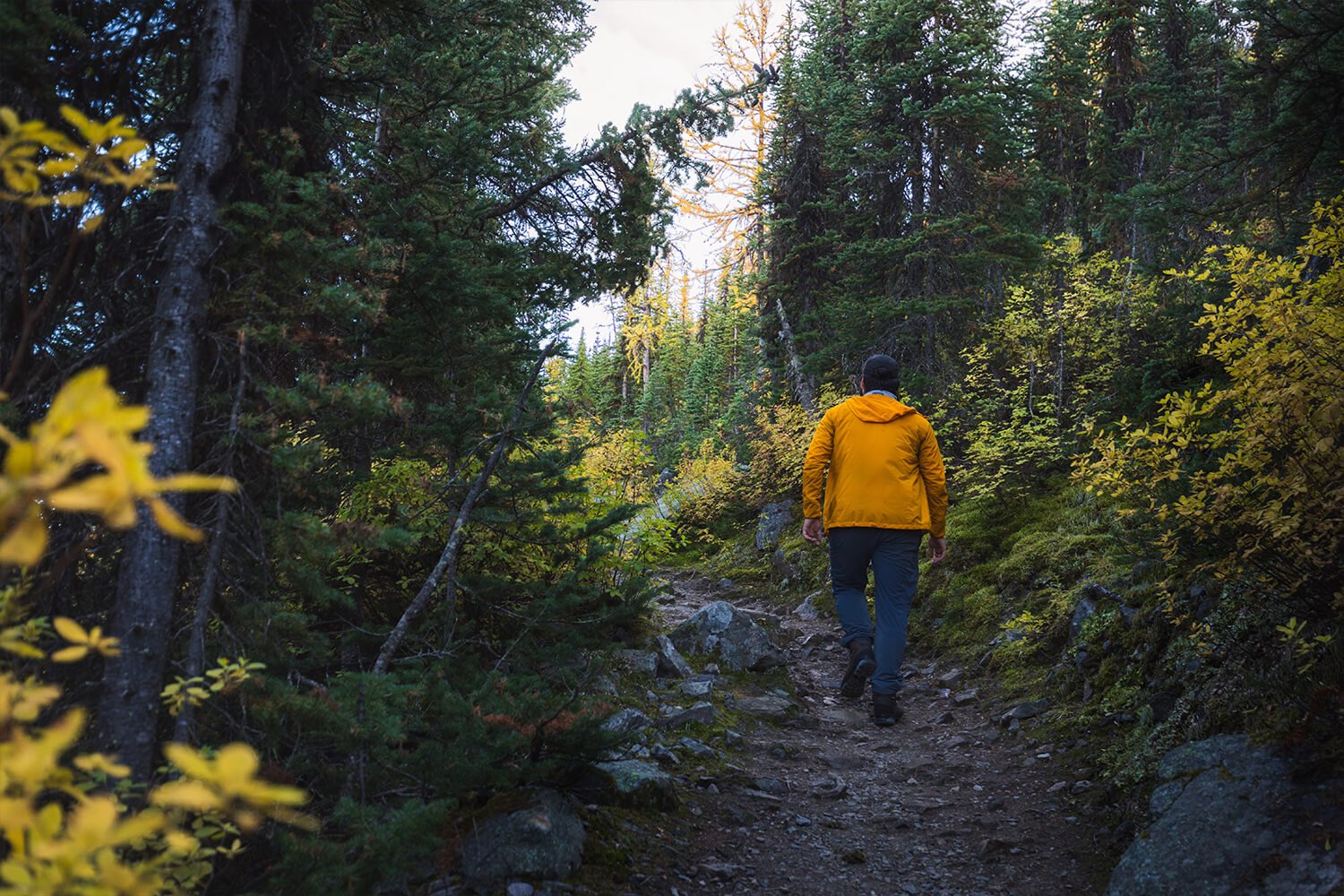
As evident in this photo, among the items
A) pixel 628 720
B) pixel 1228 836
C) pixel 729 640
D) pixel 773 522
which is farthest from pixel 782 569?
pixel 1228 836

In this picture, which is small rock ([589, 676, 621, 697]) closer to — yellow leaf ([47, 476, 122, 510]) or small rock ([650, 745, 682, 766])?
small rock ([650, 745, 682, 766])

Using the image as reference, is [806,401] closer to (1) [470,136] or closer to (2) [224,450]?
(1) [470,136]

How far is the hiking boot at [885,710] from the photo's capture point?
6.15 meters

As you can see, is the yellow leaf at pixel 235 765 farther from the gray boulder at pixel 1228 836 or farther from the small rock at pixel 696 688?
the small rock at pixel 696 688

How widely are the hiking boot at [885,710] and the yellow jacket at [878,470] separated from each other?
1355 millimetres

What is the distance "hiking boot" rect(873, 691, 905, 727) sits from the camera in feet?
20.2

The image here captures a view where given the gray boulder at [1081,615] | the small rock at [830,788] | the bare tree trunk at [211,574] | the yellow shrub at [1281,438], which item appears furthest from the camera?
the gray boulder at [1081,615]

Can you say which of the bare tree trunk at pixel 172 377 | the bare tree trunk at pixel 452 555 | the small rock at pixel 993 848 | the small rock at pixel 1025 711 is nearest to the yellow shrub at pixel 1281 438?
the small rock at pixel 993 848

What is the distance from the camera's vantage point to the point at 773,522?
1614 cm

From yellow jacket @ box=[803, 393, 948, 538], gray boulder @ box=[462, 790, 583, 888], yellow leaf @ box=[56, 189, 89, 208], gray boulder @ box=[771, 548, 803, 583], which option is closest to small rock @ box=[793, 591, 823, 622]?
gray boulder @ box=[771, 548, 803, 583]

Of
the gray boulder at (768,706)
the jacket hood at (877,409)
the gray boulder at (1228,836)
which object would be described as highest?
the jacket hood at (877,409)

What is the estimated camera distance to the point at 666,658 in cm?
695

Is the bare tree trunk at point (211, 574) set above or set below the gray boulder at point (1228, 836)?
above

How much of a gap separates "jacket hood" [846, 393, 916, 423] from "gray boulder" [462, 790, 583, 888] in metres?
3.97
